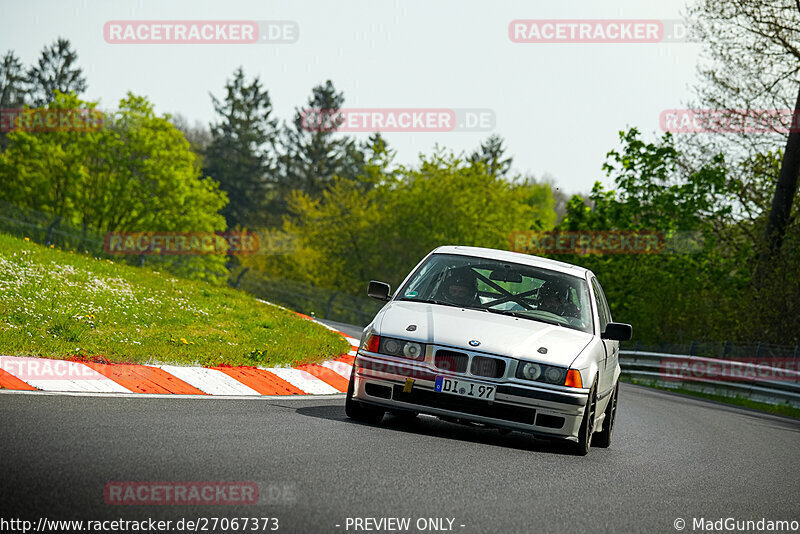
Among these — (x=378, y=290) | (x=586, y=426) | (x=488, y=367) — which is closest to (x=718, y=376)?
(x=378, y=290)

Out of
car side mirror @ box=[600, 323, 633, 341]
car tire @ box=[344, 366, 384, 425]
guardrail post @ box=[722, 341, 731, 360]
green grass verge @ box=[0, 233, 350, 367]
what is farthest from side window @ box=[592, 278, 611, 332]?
guardrail post @ box=[722, 341, 731, 360]

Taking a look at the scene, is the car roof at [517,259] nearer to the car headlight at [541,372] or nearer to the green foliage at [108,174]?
the car headlight at [541,372]

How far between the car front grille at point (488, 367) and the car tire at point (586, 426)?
2.48ft

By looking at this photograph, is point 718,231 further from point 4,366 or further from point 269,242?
point 269,242

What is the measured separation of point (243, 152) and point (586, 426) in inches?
3240

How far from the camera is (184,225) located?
211 feet

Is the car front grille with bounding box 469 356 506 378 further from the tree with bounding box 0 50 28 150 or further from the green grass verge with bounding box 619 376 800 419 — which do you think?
the tree with bounding box 0 50 28 150

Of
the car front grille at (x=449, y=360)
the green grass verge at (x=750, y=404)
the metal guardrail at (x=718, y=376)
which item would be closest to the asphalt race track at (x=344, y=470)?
the car front grille at (x=449, y=360)

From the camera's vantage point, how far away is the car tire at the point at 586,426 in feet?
28.1

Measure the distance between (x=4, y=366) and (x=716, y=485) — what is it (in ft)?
18.7

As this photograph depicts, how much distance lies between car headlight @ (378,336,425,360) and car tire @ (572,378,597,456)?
1.39 meters

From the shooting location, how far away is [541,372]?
841 cm

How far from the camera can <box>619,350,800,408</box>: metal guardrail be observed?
23000 mm

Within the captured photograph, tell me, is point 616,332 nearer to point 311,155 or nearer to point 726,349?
point 726,349
